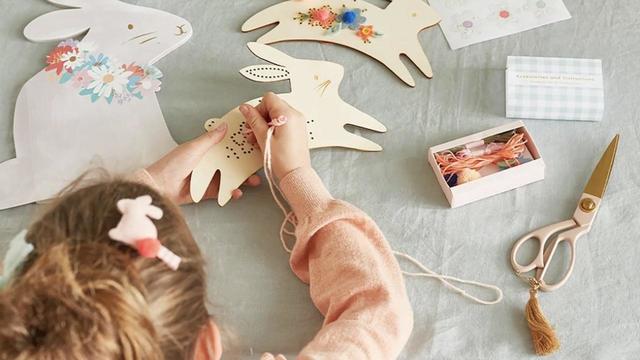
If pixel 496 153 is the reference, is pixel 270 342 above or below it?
below

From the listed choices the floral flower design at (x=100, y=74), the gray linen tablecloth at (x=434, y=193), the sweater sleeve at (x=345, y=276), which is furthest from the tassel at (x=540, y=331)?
the floral flower design at (x=100, y=74)

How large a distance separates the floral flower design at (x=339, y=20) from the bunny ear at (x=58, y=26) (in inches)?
12.8

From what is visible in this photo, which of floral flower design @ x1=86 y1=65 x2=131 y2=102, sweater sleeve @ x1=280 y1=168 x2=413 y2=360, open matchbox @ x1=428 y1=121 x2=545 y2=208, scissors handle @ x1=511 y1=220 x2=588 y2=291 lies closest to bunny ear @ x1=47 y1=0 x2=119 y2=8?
floral flower design @ x1=86 y1=65 x2=131 y2=102

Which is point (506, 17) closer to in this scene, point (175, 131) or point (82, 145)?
point (175, 131)

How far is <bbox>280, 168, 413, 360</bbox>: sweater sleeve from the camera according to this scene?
34.4 inches

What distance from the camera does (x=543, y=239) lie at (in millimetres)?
985

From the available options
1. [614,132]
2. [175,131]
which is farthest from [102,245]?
[614,132]

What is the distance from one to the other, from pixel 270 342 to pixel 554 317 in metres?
0.34

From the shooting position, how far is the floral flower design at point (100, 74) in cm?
113

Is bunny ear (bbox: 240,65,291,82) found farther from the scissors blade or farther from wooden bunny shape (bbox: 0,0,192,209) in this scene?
the scissors blade

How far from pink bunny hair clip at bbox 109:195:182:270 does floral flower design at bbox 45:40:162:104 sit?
1.45 ft

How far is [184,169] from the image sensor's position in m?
1.02

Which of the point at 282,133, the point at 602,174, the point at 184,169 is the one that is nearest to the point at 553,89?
the point at 602,174

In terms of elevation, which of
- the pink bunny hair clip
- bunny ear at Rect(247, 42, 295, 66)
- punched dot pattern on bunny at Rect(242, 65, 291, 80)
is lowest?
punched dot pattern on bunny at Rect(242, 65, 291, 80)
